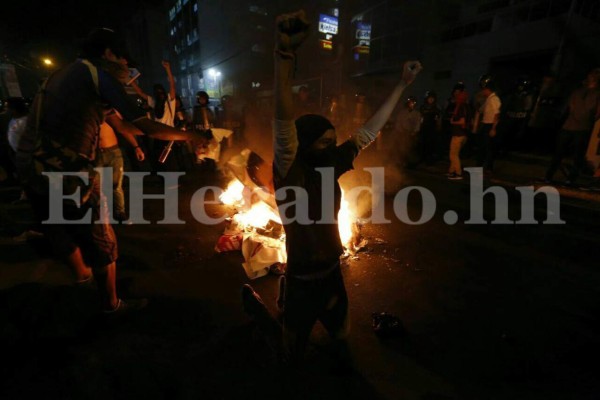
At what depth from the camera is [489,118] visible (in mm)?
7742

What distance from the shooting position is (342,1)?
23188mm

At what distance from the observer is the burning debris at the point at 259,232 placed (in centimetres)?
396

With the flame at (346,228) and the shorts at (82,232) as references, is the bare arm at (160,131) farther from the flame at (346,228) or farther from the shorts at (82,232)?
the flame at (346,228)

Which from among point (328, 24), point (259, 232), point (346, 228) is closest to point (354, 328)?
point (346, 228)

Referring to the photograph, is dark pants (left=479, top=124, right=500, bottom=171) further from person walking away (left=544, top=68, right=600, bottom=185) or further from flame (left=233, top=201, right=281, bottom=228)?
flame (left=233, top=201, right=281, bottom=228)

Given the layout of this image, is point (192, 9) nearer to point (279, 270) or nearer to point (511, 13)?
point (511, 13)

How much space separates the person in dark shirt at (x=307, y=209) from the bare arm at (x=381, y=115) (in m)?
0.01

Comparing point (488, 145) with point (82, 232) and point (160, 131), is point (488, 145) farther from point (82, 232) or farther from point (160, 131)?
point (82, 232)

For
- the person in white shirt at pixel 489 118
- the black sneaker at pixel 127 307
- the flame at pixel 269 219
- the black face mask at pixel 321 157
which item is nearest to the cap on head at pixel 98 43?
the black face mask at pixel 321 157

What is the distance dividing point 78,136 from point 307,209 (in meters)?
2.04

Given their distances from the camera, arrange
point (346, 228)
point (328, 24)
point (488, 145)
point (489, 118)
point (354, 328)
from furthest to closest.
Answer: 1. point (328, 24)
2. point (488, 145)
3. point (489, 118)
4. point (346, 228)
5. point (354, 328)

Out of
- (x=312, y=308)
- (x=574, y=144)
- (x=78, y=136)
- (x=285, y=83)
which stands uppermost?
(x=574, y=144)

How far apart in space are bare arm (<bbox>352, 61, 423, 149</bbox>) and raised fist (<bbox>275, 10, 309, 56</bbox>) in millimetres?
1025

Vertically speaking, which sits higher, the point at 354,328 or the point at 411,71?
the point at 411,71
